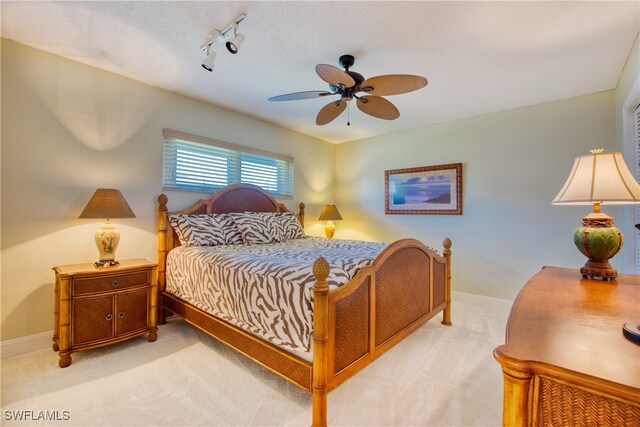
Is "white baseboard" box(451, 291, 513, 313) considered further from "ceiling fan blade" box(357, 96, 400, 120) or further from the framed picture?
"ceiling fan blade" box(357, 96, 400, 120)

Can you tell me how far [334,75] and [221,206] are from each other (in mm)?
2188

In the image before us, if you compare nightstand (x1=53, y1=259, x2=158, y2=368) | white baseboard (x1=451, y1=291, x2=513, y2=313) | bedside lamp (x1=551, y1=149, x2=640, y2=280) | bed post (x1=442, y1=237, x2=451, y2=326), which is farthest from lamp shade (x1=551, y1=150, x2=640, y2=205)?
nightstand (x1=53, y1=259, x2=158, y2=368)

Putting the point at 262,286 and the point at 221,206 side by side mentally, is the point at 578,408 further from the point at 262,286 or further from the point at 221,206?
the point at 221,206

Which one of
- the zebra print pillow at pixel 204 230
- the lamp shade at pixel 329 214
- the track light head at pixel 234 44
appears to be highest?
the track light head at pixel 234 44

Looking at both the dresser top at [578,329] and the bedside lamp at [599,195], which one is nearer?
the dresser top at [578,329]

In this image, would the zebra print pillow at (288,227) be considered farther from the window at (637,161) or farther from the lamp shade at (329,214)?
→ the window at (637,161)

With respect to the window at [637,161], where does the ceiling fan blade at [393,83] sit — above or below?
above

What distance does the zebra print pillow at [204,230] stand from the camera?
288cm

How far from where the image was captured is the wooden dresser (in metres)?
0.59

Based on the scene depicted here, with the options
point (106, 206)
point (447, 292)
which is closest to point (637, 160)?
point (447, 292)

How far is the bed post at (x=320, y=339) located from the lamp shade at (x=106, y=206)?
6.33 feet

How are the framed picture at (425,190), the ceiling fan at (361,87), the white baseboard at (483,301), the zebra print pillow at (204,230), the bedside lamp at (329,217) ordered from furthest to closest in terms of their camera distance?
the bedside lamp at (329,217) → the framed picture at (425,190) → the white baseboard at (483,301) → the zebra print pillow at (204,230) → the ceiling fan at (361,87)

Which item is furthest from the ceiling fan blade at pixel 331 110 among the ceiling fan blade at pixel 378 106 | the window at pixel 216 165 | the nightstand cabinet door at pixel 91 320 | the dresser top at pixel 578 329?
the nightstand cabinet door at pixel 91 320

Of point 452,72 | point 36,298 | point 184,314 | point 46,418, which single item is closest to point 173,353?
point 184,314
